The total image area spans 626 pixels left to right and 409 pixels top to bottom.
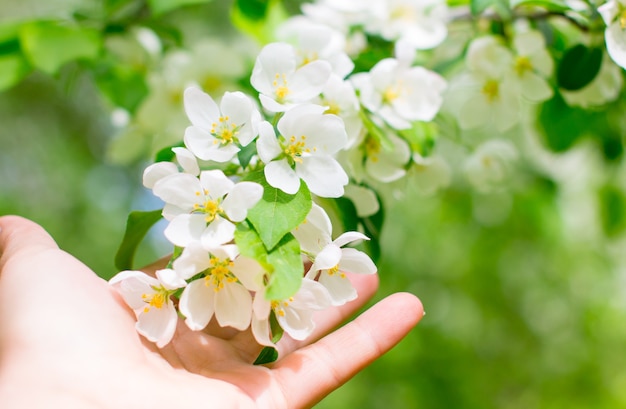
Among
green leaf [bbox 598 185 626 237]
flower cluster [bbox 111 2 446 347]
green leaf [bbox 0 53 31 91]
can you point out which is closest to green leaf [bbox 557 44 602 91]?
flower cluster [bbox 111 2 446 347]

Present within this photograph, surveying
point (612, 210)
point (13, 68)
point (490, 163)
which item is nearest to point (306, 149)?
point (490, 163)

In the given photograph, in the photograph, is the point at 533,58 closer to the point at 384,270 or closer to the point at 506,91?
the point at 506,91

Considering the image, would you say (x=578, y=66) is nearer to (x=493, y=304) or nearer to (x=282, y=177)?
(x=282, y=177)

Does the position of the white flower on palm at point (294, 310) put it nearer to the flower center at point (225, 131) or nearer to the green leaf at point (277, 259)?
the green leaf at point (277, 259)

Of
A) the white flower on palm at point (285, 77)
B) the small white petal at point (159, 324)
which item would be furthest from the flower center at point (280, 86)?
the small white petal at point (159, 324)

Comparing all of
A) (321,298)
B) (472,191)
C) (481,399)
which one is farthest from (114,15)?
(481,399)

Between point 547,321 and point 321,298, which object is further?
point 547,321

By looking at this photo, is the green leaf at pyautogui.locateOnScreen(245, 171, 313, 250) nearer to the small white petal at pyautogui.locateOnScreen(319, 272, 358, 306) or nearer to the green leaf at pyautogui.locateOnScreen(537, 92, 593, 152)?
the small white petal at pyautogui.locateOnScreen(319, 272, 358, 306)
